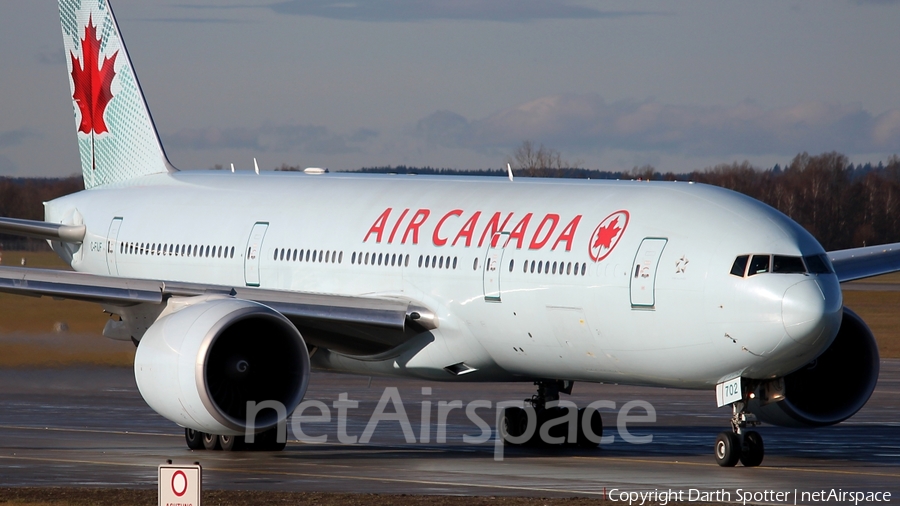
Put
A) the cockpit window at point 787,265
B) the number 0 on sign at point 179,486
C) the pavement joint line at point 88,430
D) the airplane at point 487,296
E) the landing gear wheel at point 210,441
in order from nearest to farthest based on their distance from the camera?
the number 0 on sign at point 179,486 < the cockpit window at point 787,265 < the airplane at point 487,296 < the landing gear wheel at point 210,441 < the pavement joint line at point 88,430

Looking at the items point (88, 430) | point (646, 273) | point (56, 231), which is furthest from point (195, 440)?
point (56, 231)

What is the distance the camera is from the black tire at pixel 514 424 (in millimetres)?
22516

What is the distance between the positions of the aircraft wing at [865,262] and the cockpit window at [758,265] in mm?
5343

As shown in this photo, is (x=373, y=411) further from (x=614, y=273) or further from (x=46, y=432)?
(x=614, y=273)

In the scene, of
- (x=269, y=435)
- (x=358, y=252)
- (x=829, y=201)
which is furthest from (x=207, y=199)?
(x=829, y=201)

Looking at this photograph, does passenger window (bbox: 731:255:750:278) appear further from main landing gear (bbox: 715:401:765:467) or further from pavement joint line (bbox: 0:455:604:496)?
pavement joint line (bbox: 0:455:604:496)

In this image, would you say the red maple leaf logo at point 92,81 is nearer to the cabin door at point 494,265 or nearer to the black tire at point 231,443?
the black tire at point 231,443

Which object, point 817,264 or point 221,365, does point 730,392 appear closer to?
point 817,264

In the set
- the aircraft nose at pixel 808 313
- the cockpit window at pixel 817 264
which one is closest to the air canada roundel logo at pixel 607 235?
the cockpit window at pixel 817 264

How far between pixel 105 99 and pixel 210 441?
10913 millimetres

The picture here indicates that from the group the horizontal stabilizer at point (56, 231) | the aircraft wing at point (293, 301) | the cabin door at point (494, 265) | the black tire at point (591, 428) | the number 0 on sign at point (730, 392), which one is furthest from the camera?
the horizontal stabilizer at point (56, 231)

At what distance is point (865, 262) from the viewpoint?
23.3 m

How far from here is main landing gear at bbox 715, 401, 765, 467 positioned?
18.4 m

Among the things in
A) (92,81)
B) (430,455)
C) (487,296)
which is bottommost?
(430,455)
